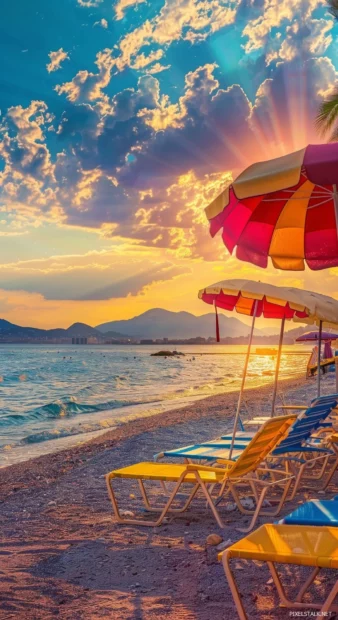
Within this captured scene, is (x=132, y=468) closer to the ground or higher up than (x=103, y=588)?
higher up

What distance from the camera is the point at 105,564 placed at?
444 cm

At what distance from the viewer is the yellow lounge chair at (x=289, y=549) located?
105 inches

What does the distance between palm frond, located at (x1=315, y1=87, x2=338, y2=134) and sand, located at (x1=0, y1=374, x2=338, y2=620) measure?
1699 centimetres

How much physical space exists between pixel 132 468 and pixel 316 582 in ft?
7.74

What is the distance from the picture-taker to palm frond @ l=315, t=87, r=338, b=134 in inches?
825

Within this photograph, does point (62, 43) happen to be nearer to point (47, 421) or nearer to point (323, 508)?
point (47, 421)

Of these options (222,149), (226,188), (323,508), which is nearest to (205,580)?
(323,508)

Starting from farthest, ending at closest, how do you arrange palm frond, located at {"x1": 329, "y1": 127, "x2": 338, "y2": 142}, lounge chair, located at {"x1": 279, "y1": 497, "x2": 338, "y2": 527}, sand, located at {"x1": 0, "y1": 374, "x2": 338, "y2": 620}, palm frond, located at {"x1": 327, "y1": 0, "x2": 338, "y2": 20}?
palm frond, located at {"x1": 329, "y1": 127, "x2": 338, "y2": 142}
palm frond, located at {"x1": 327, "y1": 0, "x2": 338, "y2": 20}
sand, located at {"x1": 0, "y1": 374, "x2": 338, "y2": 620}
lounge chair, located at {"x1": 279, "y1": 497, "x2": 338, "y2": 527}

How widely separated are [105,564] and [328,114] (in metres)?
19.4

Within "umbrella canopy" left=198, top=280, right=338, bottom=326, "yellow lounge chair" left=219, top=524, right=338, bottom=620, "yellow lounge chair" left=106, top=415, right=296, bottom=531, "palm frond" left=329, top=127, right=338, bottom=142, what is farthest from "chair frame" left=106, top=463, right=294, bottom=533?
"palm frond" left=329, top=127, right=338, bottom=142

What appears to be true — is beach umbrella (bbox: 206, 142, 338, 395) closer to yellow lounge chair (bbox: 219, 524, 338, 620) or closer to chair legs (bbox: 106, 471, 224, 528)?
chair legs (bbox: 106, 471, 224, 528)

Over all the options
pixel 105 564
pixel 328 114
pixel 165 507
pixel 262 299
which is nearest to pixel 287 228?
pixel 262 299

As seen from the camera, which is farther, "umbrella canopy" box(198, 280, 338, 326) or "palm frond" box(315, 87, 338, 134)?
"palm frond" box(315, 87, 338, 134)

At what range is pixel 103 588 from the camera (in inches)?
157
